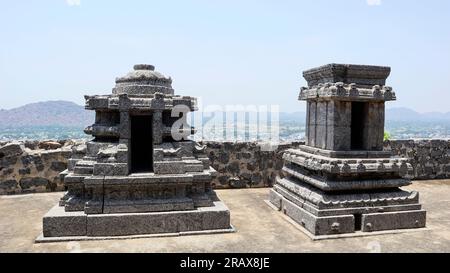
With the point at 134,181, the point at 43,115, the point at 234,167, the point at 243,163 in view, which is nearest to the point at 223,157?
the point at 234,167

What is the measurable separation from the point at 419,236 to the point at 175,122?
17.3 feet

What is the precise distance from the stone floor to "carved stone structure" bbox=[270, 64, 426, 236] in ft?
1.26

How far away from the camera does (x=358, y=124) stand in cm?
866

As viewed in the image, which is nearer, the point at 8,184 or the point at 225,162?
the point at 8,184

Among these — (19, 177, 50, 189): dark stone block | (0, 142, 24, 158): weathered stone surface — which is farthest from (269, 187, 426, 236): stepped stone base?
(0, 142, 24, 158): weathered stone surface

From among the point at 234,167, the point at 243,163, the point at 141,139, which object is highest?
the point at 141,139

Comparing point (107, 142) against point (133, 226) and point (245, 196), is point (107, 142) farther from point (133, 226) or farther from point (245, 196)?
point (245, 196)

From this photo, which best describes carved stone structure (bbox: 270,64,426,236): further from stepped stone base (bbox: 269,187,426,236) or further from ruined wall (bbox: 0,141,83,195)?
ruined wall (bbox: 0,141,83,195)

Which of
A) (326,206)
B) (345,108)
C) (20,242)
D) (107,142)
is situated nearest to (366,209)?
(326,206)

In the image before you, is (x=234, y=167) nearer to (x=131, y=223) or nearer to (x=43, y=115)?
(x=131, y=223)

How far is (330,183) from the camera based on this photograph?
7652mm

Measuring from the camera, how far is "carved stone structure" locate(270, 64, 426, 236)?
7.62 metres

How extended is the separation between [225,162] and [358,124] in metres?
4.36

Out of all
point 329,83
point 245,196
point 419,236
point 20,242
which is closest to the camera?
point 20,242
